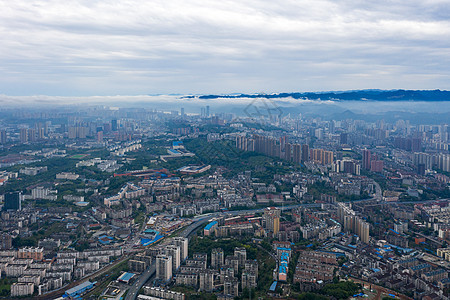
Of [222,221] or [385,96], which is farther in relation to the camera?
[385,96]

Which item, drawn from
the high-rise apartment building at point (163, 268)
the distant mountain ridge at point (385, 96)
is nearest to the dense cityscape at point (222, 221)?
the high-rise apartment building at point (163, 268)

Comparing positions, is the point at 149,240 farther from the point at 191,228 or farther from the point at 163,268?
the point at 163,268

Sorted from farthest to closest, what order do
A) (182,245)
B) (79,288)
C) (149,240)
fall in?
(149,240), (182,245), (79,288)

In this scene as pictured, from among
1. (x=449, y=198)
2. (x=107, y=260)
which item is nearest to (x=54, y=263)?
(x=107, y=260)

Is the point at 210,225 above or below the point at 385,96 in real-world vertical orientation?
below

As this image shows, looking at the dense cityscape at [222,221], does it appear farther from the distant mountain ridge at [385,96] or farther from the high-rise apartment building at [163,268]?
the distant mountain ridge at [385,96]

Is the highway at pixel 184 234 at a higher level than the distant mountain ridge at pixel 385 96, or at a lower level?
lower

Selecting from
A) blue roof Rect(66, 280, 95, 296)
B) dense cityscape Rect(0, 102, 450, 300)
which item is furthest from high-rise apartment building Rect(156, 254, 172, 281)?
blue roof Rect(66, 280, 95, 296)

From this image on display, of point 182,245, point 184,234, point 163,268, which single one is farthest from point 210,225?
point 163,268

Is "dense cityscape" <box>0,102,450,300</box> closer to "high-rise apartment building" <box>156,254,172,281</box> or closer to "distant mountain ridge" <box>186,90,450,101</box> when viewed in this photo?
"high-rise apartment building" <box>156,254,172,281</box>

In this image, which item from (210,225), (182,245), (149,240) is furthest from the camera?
(210,225)
